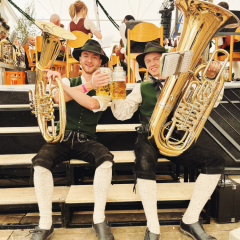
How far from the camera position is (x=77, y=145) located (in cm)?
175

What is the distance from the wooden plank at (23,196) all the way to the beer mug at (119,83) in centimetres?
91

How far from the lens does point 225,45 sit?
3332mm

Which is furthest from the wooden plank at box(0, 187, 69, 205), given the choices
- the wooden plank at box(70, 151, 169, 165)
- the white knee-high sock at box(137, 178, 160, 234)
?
the white knee-high sock at box(137, 178, 160, 234)

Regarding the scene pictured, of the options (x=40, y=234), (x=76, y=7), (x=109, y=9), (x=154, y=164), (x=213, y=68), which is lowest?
(x=40, y=234)

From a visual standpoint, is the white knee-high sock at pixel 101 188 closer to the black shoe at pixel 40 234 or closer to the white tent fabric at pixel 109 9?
the black shoe at pixel 40 234

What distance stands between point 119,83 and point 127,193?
0.85 meters

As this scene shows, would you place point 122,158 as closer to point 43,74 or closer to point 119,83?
point 119,83

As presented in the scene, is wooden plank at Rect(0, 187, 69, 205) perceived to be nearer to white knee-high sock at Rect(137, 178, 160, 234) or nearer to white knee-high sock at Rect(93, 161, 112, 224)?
white knee-high sock at Rect(93, 161, 112, 224)

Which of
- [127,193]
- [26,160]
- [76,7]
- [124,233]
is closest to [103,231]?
[124,233]

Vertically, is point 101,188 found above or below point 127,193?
above

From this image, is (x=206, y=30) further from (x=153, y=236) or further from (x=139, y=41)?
(x=139, y=41)

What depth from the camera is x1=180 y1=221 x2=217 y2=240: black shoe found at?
152 centimetres

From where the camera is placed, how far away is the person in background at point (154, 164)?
149 cm

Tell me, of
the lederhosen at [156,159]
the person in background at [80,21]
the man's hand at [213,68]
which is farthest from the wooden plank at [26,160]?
the person in background at [80,21]
